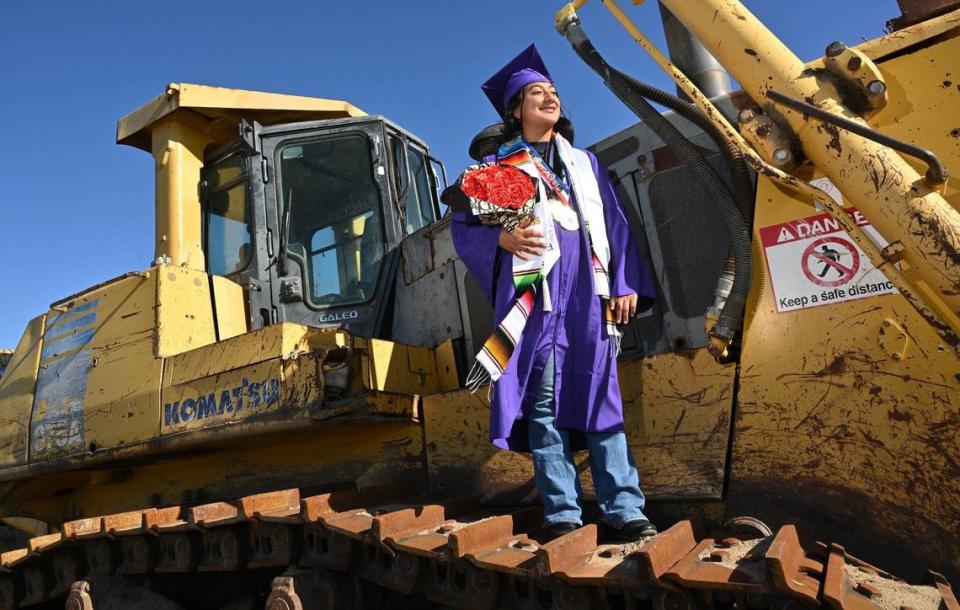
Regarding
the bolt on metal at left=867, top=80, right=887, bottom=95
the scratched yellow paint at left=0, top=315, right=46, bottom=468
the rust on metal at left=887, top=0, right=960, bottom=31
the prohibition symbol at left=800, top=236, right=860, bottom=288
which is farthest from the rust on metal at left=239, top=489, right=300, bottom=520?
the rust on metal at left=887, top=0, right=960, bottom=31

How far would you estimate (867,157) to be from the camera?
2092 mm

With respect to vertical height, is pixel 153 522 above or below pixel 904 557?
above

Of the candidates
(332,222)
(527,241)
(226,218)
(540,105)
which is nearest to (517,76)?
(540,105)

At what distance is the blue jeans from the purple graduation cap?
3.41 feet

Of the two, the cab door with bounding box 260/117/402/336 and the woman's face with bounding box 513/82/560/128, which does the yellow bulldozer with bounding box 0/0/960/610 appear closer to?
the cab door with bounding box 260/117/402/336

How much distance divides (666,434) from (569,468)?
1.21ft

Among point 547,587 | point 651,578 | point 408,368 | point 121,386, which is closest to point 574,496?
point 547,587

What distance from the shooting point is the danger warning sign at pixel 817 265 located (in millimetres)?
2320

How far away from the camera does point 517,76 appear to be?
297 centimetres

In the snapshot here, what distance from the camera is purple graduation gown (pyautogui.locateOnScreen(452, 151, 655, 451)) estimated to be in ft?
8.35

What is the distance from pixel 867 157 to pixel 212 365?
9.32 feet

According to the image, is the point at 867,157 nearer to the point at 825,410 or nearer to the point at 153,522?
the point at 825,410

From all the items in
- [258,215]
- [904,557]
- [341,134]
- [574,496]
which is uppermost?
[341,134]

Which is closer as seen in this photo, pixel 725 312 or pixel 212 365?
pixel 725 312
